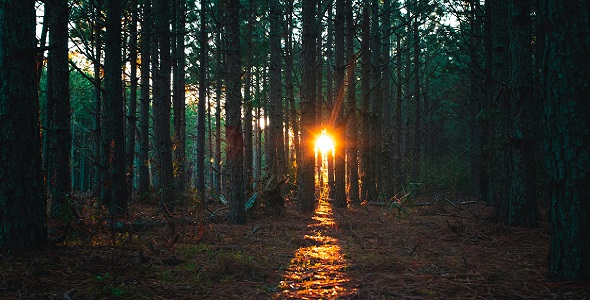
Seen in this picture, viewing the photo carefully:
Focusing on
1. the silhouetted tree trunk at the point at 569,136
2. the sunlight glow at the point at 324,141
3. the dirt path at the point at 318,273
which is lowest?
the dirt path at the point at 318,273

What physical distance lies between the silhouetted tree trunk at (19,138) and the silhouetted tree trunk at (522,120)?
790cm

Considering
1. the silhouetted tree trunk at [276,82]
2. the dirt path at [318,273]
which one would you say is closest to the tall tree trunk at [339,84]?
the silhouetted tree trunk at [276,82]

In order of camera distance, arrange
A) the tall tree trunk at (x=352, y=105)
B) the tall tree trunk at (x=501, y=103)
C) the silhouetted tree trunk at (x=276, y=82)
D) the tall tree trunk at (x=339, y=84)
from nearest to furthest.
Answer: the tall tree trunk at (x=501, y=103) < the tall tree trunk at (x=339, y=84) < the tall tree trunk at (x=352, y=105) < the silhouetted tree trunk at (x=276, y=82)

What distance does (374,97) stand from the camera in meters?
15.7

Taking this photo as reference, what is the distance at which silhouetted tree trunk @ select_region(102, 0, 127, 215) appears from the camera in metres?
8.97

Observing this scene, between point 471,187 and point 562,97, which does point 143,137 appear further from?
point 471,187

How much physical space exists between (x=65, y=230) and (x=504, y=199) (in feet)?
26.4

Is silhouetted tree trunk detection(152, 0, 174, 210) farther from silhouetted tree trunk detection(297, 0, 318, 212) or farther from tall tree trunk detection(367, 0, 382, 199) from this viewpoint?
tall tree trunk detection(367, 0, 382, 199)

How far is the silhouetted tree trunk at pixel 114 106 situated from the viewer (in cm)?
897

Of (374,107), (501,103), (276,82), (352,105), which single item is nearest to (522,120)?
(501,103)

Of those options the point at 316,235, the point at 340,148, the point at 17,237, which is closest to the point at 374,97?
the point at 340,148

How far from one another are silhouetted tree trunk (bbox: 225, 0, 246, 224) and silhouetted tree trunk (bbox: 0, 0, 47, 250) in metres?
4.39

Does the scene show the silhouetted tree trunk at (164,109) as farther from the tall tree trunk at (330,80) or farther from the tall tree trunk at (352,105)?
the tall tree trunk at (330,80)

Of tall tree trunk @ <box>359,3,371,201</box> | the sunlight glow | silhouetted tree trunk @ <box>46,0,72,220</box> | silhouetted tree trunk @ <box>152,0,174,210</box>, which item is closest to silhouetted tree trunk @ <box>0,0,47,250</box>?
silhouetted tree trunk @ <box>46,0,72,220</box>
